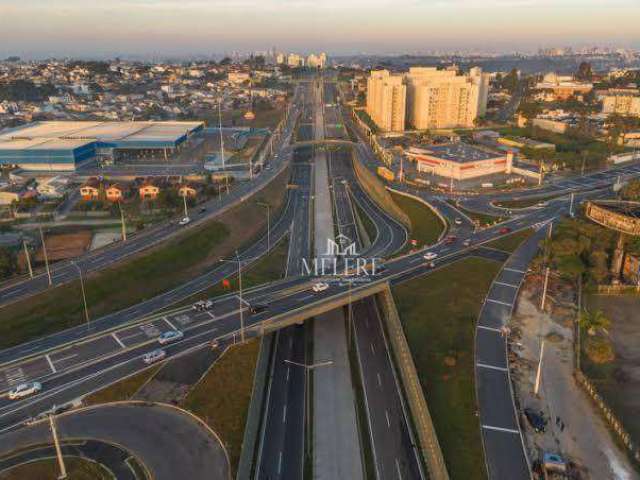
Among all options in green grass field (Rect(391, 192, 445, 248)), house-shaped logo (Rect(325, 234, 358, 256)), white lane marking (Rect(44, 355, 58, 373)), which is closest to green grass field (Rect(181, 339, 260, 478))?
white lane marking (Rect(44, 355, 58, 373))

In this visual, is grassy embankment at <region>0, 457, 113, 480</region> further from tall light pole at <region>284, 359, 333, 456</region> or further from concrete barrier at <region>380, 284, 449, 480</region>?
concrete barrier at <region>380, 284, 449, 480</region>

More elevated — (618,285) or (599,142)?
(599,142)

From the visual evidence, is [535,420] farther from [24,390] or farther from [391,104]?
[391,104]

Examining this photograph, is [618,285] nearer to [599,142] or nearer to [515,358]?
[515,358]

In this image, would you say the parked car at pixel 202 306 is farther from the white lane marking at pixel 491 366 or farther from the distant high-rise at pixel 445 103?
the distant high-rise at pixel 445 103

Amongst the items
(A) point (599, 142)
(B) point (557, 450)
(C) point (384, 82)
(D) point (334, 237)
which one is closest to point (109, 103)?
(C) point (384, 82)

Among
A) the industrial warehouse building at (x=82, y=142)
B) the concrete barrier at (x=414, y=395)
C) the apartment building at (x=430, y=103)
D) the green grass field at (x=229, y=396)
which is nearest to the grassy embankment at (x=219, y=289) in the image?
the green grass field at (x=229, y=396)

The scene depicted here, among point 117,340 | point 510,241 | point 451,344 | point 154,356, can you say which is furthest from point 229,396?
point 510,241
